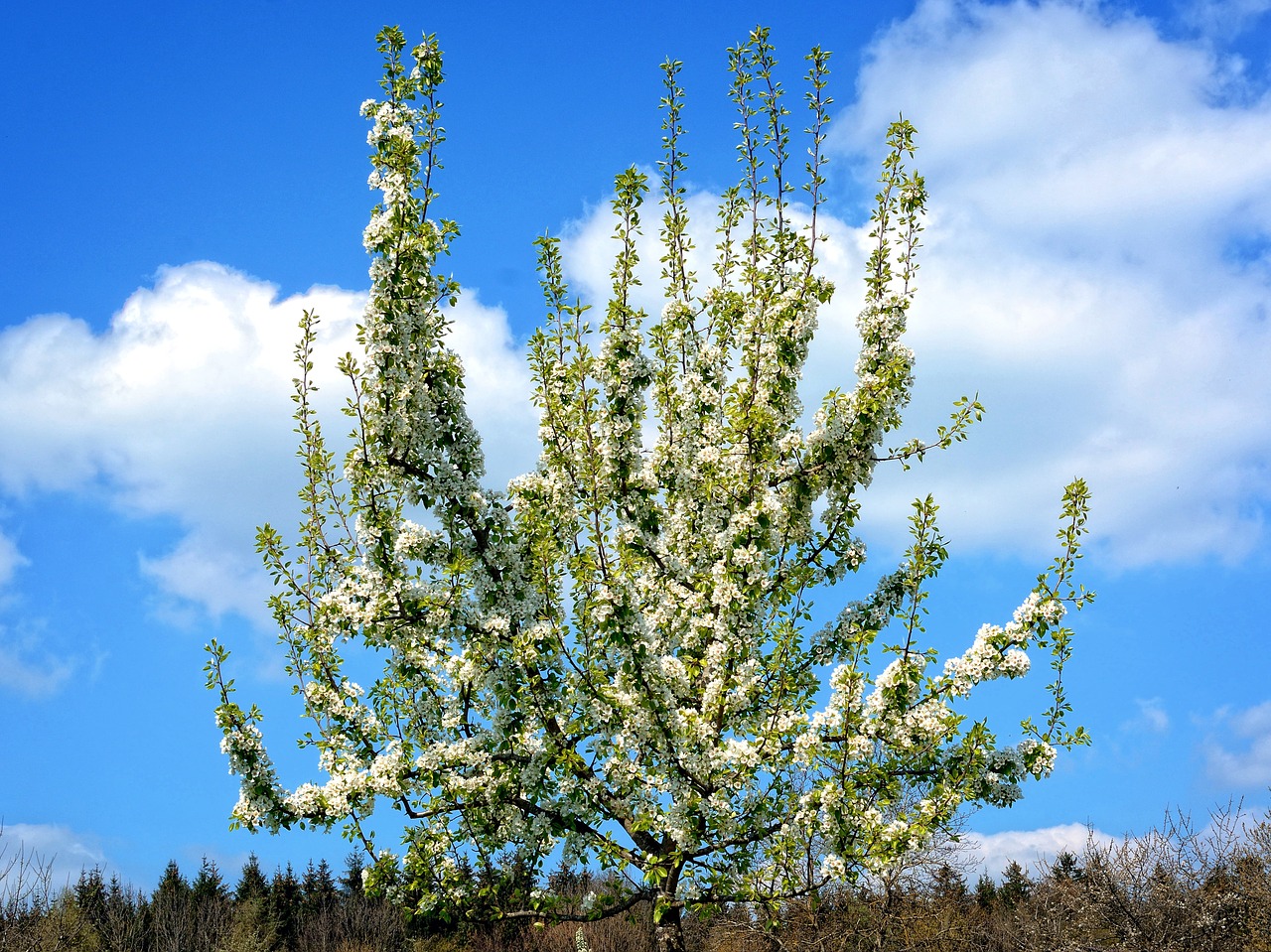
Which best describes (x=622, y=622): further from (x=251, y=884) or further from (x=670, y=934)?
(x=251, y=884)

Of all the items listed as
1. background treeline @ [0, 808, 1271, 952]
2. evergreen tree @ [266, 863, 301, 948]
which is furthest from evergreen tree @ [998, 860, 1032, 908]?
evergreen tree @ [266, 863, 301, 948]

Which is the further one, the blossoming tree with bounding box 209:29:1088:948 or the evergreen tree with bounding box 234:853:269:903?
the evergreen tree with bounding box 234:853:269:903

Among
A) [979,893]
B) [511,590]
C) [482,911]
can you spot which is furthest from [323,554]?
[979,893]

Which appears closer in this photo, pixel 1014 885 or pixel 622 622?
pixel 622 622

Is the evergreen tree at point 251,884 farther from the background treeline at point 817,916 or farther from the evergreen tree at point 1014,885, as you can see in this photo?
the evergreen tree at point 1014,885

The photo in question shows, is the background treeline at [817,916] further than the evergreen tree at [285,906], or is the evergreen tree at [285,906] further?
the evergreen tree at [285,906]

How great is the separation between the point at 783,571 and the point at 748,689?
6.02 ft

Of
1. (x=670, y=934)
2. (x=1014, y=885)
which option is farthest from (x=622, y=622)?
(x=1014, y=885)

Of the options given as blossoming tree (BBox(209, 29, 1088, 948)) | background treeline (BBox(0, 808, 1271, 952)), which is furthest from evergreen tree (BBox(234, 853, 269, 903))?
blossoming tree (BBox(209, 29, 1088, 948))

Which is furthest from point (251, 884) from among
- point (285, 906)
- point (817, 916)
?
point (817, 916)

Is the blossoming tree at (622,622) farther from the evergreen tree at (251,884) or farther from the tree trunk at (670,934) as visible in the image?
the evergreen tree at (251,884)

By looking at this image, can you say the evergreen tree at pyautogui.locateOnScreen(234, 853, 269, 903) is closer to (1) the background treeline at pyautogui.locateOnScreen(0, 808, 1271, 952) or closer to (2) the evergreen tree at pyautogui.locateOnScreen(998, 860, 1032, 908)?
(1) the background treeline at pyautogui.locateOnScreen(0, 808, 1271, 952)

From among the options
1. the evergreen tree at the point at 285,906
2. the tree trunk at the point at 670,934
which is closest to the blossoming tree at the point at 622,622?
the tree trunk at the point at 670,934

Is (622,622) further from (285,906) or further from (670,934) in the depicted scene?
(285,906)
